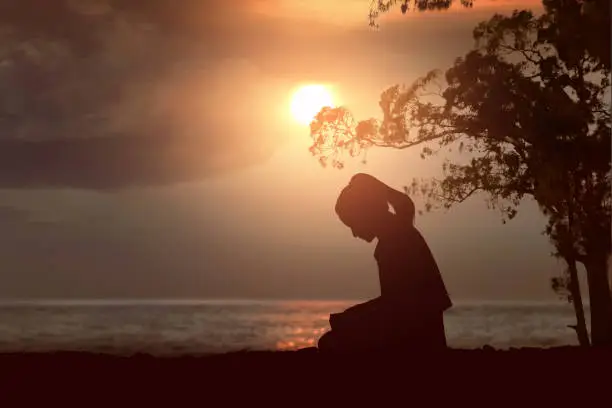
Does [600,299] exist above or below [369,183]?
below

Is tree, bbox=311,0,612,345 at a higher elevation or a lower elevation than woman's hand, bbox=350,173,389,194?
higher

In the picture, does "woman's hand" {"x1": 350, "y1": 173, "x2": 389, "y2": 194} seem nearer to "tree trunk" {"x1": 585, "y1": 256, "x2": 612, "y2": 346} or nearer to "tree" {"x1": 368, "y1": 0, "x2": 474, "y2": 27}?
"tree" {"x1": 368, "y1": 0, "x2": 474, "y2": 27}

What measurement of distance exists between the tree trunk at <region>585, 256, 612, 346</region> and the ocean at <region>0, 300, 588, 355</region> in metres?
0.72

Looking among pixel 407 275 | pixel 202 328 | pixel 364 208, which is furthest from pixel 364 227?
pixel 202 328

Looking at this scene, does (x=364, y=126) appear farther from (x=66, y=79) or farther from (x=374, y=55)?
(x=66, y=79)

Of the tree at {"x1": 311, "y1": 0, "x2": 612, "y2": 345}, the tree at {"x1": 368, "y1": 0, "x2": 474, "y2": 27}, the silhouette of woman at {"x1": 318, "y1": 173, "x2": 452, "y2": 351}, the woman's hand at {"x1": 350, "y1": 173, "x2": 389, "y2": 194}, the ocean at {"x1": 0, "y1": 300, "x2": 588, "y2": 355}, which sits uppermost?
the tree at {"x1": 368, "y1": 0, "x2": 474, "y2": 27}

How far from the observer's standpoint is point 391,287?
4930 millimetres

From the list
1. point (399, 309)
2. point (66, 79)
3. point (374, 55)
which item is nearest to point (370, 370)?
point (399, 309)

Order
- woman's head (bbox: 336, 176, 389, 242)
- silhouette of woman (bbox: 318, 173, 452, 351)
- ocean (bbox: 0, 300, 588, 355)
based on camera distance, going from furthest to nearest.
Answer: ocean (bbox: 0, 300, 588, 355), woman's head (bbox: 336, 176, 389, 242), silhouette of woman (bbox: 318, 173, 452, 351)

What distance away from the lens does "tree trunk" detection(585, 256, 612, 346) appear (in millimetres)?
6090

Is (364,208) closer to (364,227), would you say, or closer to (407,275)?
(364,227)

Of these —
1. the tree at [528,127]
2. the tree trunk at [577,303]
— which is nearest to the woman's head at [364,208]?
the tree at [528,127]

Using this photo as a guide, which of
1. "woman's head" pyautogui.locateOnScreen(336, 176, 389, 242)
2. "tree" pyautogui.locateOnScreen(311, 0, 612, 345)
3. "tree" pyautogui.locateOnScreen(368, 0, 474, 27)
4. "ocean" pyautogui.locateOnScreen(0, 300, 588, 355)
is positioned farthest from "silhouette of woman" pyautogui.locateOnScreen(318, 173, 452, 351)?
"tree" pyautogui.locateOnScreen(368, 0, 474, 27)

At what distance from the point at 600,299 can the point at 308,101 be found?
9.27 ft
